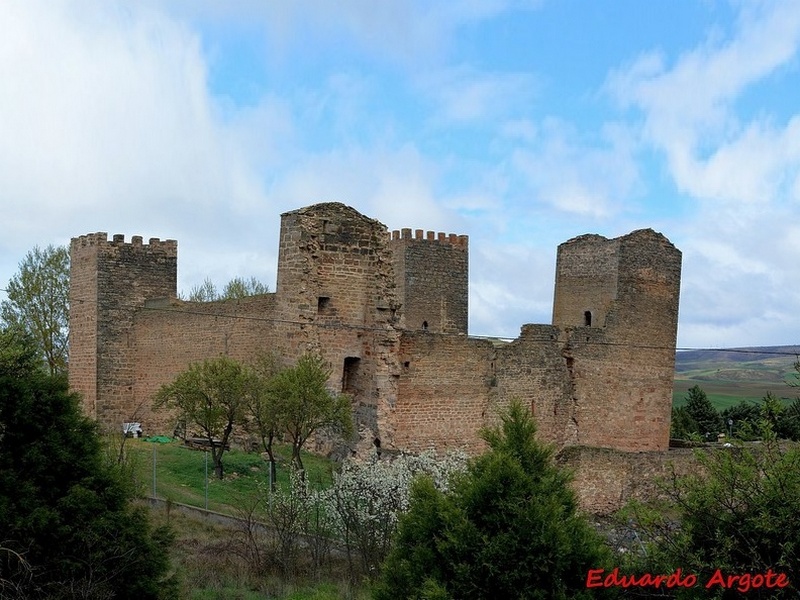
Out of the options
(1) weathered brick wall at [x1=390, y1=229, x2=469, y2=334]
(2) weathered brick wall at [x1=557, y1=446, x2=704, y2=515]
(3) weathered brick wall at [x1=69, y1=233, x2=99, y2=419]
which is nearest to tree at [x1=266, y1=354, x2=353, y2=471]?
(2) weathered brick wall at [x1=557, y1=446, x2=704, y2=515]

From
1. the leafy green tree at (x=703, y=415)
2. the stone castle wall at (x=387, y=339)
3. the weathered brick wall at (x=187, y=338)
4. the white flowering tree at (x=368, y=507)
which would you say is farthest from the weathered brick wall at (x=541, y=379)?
the leafy green tree at (x=703, y=415)

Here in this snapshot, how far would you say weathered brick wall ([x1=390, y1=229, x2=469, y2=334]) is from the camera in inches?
1304

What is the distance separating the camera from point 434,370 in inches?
854

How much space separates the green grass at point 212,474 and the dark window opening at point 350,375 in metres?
1.59

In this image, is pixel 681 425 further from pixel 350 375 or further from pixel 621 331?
pixel 350 375

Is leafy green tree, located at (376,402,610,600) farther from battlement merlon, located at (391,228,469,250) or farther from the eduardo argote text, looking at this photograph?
battlement merlon, located at (391,228,469,250)

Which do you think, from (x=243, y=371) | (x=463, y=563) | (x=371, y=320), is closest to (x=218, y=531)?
(x=243, y=371)

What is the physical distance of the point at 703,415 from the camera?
39.3 m

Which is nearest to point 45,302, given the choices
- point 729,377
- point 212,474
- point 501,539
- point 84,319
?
point 84,319

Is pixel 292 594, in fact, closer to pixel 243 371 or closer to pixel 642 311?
pixel 243 371

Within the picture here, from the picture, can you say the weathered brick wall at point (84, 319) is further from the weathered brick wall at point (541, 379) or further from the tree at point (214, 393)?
the weathered brick wall at point (541, 379)

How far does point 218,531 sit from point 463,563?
8.91m

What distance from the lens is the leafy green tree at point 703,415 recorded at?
37.9 m

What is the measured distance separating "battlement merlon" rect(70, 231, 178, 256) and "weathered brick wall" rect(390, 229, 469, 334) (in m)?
8.13
